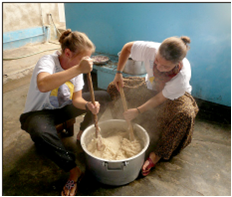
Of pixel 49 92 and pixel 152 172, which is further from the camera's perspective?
pixel 152 172

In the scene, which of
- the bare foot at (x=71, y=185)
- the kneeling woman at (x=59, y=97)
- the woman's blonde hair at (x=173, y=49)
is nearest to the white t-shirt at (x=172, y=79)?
the woman's blonde hair at (x=173, y=49)

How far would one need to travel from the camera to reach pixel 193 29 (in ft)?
7.38

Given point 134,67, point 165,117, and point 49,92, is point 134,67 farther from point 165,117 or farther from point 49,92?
point 49,92

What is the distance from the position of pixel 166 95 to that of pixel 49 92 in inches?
38.9

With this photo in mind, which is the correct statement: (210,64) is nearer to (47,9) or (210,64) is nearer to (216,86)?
(216,86)

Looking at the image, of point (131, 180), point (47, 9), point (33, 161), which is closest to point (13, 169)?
point (33, 161)

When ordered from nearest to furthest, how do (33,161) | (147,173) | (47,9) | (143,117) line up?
(147,173), (33,161), (143,117), (47,9)

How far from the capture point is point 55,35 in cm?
576

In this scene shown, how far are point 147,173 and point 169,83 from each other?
33.0 inches

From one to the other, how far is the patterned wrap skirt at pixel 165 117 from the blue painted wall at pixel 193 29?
897 mm

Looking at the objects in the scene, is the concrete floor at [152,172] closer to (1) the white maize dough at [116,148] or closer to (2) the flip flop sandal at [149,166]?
(2) the flip flop sandal at [149,166]

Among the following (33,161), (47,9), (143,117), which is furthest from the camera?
(47,9)

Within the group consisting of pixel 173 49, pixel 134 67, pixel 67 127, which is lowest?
pixel 67 127

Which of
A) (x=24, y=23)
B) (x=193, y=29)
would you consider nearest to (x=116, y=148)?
(x=193, y=29)
